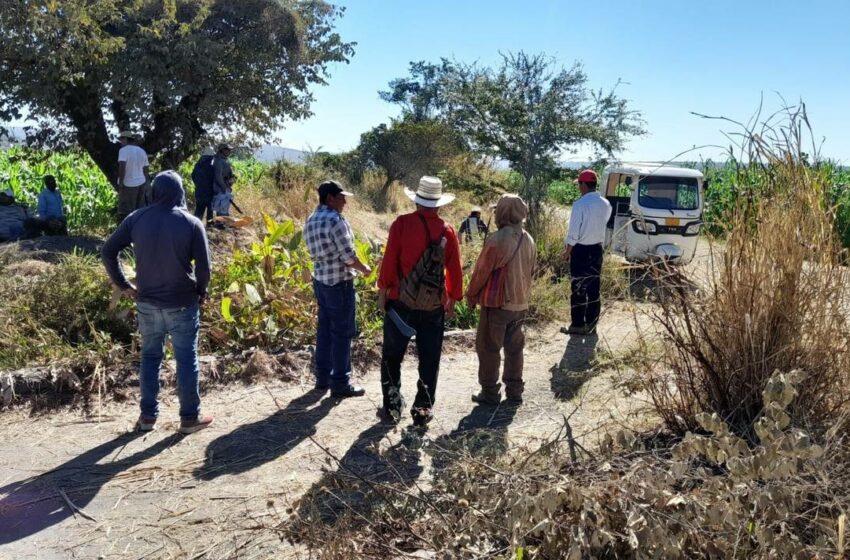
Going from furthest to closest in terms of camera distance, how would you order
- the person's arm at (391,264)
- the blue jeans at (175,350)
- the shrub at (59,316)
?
the shrub at (59,316)
the person's arm at (391,264)
the blue jeans at (175,350)

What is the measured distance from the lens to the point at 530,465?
10.5 feet

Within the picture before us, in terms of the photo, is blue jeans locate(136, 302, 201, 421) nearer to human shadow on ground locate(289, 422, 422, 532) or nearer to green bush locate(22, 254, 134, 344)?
human shadow on ground locate(289, 422, 422, 532)

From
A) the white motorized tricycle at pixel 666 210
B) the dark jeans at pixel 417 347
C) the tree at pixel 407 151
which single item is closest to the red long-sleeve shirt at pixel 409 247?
the dark jeans at pixel 417 347

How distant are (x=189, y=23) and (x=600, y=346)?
8921 millimetres

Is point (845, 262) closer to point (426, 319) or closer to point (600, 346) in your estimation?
point (426, 319)

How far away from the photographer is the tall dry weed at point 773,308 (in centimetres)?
338

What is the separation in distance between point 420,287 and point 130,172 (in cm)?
694

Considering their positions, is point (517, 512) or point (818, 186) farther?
point (818, 186)

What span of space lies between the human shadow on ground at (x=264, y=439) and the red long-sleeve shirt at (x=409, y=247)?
1.16 metres

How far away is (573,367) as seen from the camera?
6.21m

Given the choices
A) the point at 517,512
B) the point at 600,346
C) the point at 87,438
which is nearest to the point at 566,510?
the point at 517,512

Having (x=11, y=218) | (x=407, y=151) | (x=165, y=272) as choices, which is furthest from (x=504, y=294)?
(x=407, y=151)

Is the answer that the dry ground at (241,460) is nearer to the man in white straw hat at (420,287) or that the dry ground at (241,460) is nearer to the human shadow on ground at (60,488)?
the human shadow on ground at (60,488)

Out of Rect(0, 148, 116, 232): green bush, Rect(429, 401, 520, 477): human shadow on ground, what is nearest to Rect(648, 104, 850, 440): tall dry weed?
Rect(429, 401, 520, 477): human shadow on ground
